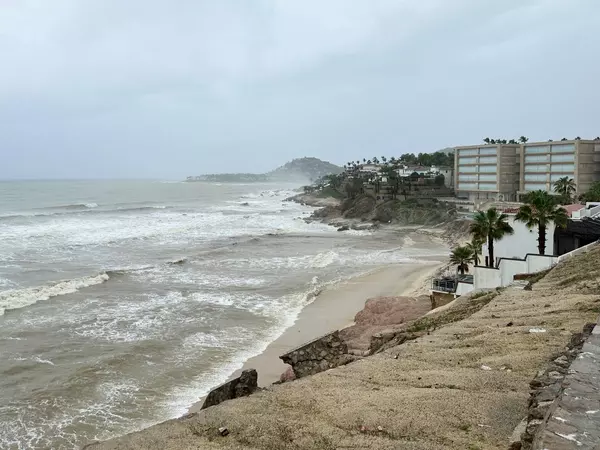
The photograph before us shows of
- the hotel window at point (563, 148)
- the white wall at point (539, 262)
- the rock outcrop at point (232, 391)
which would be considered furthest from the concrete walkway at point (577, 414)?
the hotel window at point (563, 148)

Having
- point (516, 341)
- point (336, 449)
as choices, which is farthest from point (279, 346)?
point (336, 449)

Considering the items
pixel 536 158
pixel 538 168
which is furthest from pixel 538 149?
pixel 538 168

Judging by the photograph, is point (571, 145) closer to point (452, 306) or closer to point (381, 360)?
point (452, 306)

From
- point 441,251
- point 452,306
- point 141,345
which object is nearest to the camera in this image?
point 452,306

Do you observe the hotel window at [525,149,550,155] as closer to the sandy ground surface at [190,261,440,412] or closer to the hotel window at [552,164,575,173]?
the hotel window at [552,164,575,173]

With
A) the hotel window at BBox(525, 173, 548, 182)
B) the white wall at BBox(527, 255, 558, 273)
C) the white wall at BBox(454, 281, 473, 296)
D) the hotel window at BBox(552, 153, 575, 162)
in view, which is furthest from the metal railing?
the hotel window at BBox(525, 173, 548, 182)

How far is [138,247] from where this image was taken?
48.3 metres

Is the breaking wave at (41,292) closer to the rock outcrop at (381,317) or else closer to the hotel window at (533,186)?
the rock outcrop at (381,317)

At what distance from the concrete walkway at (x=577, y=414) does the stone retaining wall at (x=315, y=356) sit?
746cm

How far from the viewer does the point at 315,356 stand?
1444 centimetres

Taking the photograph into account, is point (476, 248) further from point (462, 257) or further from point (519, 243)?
point (519, 243)

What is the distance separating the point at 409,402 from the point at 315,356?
573 centimetres

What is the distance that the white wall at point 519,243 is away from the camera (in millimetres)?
27781

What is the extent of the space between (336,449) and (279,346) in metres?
13.1
